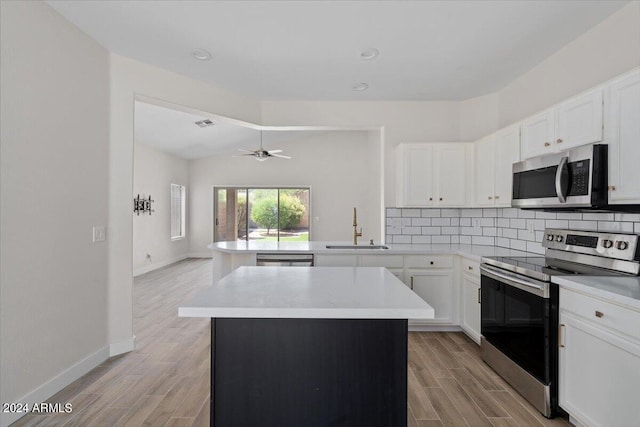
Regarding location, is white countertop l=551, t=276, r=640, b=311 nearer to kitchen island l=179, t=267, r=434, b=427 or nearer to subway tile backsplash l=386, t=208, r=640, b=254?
subway tile backsplash l=386, t=208, r=640, b=254

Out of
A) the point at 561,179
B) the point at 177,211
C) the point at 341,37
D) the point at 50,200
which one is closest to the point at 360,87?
the point at 341,37

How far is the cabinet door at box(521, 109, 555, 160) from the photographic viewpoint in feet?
8.21

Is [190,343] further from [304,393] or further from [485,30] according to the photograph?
[485,30]

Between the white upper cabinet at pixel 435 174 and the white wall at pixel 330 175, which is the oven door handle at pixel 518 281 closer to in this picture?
the white upper cabinet at pixel 435 174

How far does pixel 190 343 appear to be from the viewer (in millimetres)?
3262

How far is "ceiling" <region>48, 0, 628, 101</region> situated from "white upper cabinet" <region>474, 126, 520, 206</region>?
0.64 meters

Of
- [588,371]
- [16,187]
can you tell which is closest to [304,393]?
[588,371]

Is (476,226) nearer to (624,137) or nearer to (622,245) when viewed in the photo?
(622,245)

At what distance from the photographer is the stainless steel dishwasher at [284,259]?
3.61 metres

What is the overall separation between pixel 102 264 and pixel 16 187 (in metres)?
0.98

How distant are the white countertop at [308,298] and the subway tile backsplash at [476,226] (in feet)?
6.09

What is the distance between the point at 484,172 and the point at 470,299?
129 centimetres

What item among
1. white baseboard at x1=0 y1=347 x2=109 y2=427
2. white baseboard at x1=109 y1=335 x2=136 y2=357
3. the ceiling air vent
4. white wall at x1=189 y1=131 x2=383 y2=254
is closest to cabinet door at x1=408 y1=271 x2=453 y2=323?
white baseboard at x1=109 y1=335 x2=136 y2=357

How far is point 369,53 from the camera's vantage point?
288 cm
